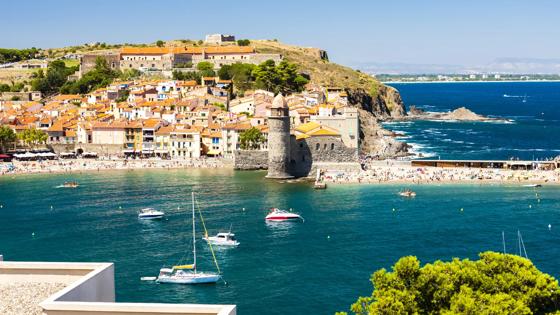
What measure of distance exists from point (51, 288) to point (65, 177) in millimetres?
54139

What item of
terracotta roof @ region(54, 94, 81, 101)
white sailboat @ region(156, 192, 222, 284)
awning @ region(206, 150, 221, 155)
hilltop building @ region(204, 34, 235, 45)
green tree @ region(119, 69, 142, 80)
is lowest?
white sailboat @ region(156, 192, 222, 284)

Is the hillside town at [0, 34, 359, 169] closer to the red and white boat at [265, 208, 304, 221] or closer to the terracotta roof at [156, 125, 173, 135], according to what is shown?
the terracotta roof at [156, 125, 173, 135]

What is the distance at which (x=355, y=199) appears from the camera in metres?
50.8

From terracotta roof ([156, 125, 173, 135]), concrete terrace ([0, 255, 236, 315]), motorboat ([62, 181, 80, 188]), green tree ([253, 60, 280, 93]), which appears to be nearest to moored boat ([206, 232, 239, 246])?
motorboat ([62, 181, 80, 188])

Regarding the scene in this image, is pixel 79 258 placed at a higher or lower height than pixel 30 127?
lower

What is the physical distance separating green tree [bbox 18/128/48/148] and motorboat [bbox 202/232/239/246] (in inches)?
1757

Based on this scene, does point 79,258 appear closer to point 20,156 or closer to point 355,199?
point 355,199

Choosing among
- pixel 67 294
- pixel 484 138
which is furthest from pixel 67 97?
pixel 67 294

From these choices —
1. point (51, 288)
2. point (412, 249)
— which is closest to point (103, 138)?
point (412, 249)

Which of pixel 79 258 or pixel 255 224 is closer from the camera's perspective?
pixel 79 258

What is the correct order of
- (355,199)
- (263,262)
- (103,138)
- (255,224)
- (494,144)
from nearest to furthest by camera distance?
(263,262) < (255,224) < (355,199) < (103,138) < (494,144)

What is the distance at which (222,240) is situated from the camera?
124 feet

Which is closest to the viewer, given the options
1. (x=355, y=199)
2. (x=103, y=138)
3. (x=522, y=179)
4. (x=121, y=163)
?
(x=355, y=199)

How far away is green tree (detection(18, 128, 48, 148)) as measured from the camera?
7662 cm
